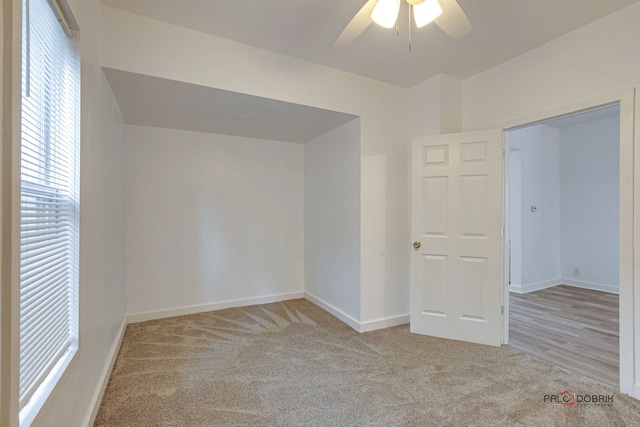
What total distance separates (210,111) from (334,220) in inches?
70.9

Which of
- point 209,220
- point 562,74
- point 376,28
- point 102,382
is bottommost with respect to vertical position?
point 102,382

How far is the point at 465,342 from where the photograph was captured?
2.80 m

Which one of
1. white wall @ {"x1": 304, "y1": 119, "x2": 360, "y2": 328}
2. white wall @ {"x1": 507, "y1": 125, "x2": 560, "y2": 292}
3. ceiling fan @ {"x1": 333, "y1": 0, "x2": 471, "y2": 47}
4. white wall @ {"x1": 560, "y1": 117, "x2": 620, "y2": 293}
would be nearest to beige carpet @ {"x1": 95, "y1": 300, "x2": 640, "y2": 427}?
white wall @ {"x1": 304, "y1": 119, "x2": 360, "y2": 328}

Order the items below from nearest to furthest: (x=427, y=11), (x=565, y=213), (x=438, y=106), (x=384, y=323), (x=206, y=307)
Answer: (x=427, y=11)
(x=438, y=106)
(x=384, y=323)
(x=206, y=307)
(x=565, y=213)

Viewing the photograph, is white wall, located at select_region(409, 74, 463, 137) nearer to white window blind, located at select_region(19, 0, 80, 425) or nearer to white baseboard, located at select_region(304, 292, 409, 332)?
white baseboard, located at select_region(304, 292, 409, 332)

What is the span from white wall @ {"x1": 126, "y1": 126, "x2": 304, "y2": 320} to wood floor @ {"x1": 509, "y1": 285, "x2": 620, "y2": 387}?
9.26 ft

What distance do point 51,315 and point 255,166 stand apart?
2.96 meters

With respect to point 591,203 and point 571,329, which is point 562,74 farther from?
point 591,203

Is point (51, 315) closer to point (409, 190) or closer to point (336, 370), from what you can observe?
point (336, 370)

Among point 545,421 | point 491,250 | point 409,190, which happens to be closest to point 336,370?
point 545,421

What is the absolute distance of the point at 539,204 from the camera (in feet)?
16.2

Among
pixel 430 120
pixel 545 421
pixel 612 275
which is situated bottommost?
pixel 545 421

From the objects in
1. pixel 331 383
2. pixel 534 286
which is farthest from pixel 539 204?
pixel 331 383

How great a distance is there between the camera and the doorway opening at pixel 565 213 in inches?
178
